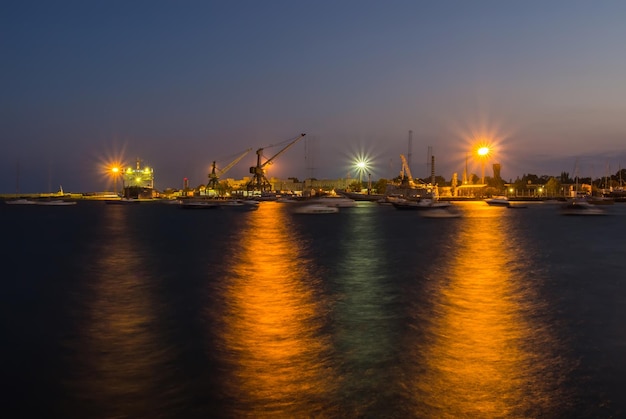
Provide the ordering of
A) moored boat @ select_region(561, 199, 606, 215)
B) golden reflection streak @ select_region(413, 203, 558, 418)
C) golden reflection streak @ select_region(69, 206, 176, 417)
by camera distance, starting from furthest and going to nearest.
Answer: moored boat @ select_region(561, 199, 606, 215), golden reflection streak @ select_region(69, 206, 176, 417), golden reflection streak @ select_region(413, 203, 558, 418)

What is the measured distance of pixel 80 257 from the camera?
3117cm

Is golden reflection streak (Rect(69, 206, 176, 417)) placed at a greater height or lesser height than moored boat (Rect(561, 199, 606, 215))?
greater

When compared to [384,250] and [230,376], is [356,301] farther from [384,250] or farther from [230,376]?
[384,250]

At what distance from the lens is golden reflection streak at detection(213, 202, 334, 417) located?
322 inches

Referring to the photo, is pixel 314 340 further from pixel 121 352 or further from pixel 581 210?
pixel 581 210

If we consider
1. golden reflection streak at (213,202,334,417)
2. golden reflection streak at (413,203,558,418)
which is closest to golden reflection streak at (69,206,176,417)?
golden reflection streak at (213,202,334,417)

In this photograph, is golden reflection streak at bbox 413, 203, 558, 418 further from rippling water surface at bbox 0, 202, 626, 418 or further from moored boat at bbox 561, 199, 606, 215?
moored boat at bbox 561, 199, 606, 215

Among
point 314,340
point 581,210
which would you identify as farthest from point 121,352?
point 581,210

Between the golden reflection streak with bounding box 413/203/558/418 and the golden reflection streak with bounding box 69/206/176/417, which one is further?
the golden reflection streak with bounding box 69/206/176/417

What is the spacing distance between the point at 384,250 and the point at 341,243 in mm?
5680

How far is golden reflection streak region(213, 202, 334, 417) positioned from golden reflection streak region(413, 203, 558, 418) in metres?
1.85

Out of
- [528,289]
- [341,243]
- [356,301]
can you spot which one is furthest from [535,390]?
[341,243]

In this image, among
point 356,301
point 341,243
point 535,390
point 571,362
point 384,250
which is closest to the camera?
point 535,390

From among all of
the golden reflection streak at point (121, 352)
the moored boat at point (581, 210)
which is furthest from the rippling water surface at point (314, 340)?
the moored boat at point (581, 210)
